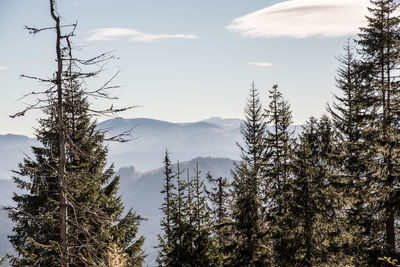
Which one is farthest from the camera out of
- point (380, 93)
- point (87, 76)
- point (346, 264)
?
point (346, 264)

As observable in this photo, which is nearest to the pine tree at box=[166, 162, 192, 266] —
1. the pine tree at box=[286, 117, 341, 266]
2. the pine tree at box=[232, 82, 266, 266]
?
the pine tree at box=[232, 82, 266, 266]

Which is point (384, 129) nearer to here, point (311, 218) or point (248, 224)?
point (311, 218)

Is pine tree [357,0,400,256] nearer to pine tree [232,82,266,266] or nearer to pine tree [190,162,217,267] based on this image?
pine tree [232,82,266,266]

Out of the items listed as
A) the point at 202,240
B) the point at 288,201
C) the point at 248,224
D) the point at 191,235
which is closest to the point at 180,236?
the point at 191,235

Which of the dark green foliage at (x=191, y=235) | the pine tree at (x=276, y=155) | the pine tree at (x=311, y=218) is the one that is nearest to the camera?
the dark green foliage at (x=191, y=235)

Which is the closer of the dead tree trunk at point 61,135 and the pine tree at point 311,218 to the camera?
the dead tree trunk at point 61,135

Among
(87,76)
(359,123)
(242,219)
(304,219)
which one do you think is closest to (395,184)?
(359,123)

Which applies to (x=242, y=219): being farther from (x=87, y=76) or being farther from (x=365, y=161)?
(x=87, y=76)

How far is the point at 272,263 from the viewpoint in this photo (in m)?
16.9

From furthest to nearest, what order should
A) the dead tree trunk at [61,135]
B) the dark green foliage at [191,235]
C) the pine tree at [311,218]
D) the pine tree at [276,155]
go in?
1. the pine tree at [276,155]
2. the pine tree at [311,218]
3. the dark green foliage at [191,235]
4. the dead tree trunk at [61,135]

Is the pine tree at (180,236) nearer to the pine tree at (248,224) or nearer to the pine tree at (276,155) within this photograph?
the pine tree at (248,224)

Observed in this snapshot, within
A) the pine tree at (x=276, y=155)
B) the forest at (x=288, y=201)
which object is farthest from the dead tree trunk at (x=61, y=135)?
the pine tree at (x=276, y=155)

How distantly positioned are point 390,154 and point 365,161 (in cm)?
90

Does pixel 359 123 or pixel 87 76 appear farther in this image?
pixel 359 123
